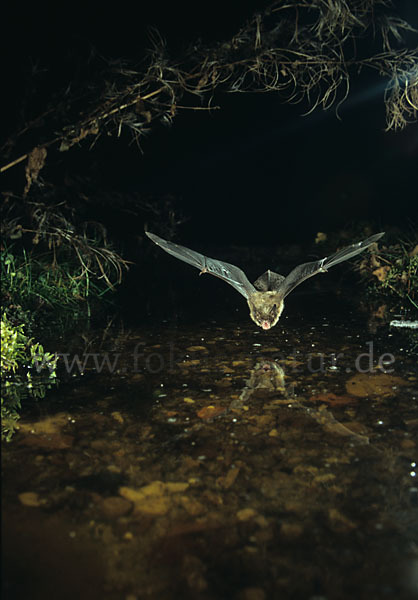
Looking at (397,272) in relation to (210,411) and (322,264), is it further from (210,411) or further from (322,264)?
(210,411)

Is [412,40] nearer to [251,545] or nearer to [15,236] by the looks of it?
[15,236]

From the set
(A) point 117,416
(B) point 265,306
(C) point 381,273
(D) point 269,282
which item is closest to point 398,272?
(C) point 381,273

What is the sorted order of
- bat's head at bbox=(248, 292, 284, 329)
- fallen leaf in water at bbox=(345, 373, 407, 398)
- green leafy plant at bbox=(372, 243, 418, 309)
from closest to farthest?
fallen leaf in water at bbox=(345, 373, 407, 398) → bat's head at bbox=(248, 292, 284, 329) → green leafy plant at bbox=(372, 243, 418, 309)

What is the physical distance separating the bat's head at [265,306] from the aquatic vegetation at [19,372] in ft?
6.46

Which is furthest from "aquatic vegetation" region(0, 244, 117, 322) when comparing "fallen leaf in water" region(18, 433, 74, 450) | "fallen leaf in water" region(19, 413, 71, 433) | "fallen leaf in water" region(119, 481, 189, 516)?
"fallen leaf in water" region(119, 481, 189, 516)

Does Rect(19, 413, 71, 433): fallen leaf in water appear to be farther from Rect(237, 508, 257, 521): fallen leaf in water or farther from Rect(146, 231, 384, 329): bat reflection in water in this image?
Rect(146, 231, 384, 329): bat reflection in water

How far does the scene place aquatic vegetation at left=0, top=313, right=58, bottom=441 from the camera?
3.53m

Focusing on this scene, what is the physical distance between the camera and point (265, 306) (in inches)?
186

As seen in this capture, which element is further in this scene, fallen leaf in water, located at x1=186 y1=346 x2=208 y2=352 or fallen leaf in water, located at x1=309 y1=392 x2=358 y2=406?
fallen leaf in water, located at x1=186 y1=346 x2=208 y2=352

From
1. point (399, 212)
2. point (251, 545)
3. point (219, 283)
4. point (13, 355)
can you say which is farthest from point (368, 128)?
point (251, 545)

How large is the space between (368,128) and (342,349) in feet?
35.6

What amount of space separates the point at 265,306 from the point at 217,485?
2461 mm

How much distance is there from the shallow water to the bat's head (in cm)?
55

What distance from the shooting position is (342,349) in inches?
194
